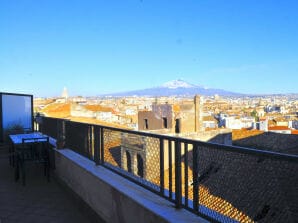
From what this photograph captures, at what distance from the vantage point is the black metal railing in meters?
2.08

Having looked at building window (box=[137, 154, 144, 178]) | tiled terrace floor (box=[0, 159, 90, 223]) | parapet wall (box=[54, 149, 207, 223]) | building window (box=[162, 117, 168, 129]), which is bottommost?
building window (box=[162, 117, 168, 129])

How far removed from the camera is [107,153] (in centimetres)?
490

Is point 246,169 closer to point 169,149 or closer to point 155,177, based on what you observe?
point 169,149

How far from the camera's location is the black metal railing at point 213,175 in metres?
2.08

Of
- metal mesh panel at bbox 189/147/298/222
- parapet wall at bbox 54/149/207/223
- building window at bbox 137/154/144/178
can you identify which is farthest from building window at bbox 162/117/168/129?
metal mesh panel at bbox 189/147/298/222

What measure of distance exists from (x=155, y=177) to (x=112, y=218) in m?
0.83

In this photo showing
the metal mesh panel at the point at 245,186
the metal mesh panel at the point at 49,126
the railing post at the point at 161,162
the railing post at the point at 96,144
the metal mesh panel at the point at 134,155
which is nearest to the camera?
the metal mesh panel at the point at 245,186

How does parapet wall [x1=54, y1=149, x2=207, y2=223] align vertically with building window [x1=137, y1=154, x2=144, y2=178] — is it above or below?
below

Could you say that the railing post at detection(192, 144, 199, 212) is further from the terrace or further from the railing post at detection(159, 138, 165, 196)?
the railing post at detection(159, 138, 165, 196)

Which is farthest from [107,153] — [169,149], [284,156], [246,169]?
[284,156]

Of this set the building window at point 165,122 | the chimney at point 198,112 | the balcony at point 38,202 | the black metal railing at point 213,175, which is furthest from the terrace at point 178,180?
the chimney at point 198,112

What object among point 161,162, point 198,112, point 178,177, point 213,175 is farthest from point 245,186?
point 198,112

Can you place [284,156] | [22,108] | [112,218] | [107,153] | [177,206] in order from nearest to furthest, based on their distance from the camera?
[284,156]
[177,206]
[112,218]
[107,153]
[22,108]

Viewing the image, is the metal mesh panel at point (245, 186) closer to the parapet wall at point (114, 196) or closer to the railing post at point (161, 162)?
the parapet wall at point (114, 196)
